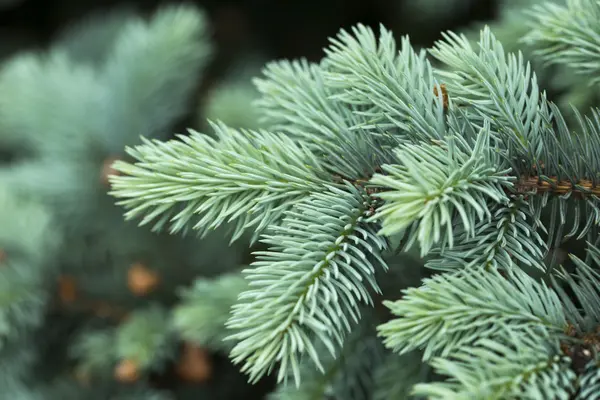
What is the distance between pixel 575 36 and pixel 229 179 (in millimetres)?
265

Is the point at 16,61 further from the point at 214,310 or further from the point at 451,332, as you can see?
the point at 451,332

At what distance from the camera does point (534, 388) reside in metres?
0.31

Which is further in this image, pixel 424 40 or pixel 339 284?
pixel 424 40

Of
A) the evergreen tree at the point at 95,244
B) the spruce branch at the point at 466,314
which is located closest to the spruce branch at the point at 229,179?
the spruce branch at the point at 466,314

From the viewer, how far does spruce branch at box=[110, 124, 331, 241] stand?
1.31 ft

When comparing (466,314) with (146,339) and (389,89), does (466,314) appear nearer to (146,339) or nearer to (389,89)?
(389,89)

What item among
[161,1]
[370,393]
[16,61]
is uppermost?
[161,1]

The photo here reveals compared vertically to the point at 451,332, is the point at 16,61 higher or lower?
higher

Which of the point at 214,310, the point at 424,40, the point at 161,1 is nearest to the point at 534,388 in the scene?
the point at 214,310

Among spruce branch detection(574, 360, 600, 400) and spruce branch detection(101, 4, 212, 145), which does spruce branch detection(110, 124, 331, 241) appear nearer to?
spruce branch detection(574, 360, 600, 400)

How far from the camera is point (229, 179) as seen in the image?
40 cm

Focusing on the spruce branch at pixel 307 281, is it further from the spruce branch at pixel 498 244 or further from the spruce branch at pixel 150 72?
the spruce branch at pixel 150 72

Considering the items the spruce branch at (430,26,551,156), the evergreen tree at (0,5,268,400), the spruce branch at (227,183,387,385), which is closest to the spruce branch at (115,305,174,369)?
the evergreen tree at (0,5,268,400)

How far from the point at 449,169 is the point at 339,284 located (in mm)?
91
